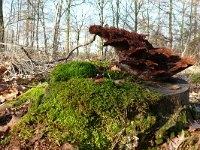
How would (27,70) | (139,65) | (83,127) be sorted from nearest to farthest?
(83,127) < (139,65) < (27,70)

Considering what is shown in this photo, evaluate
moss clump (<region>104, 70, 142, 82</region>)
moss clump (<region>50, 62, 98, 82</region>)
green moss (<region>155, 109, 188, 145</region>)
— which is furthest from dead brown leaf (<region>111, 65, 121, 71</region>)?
green moss (<region>155, 109, 188, 145</region>)

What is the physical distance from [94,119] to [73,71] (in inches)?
26.1

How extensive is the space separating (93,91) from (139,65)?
2.46 feet

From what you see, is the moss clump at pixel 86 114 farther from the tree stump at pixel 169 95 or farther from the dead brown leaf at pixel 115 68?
the dead brown leaf at pixel 115 68

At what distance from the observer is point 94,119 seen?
8.87 ft

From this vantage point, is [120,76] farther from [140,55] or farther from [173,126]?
[173,126]

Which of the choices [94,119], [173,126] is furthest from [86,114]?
[173,126]

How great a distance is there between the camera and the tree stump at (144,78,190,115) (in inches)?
117

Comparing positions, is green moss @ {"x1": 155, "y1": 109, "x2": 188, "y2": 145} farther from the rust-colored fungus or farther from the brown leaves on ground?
the brown leaves on ground

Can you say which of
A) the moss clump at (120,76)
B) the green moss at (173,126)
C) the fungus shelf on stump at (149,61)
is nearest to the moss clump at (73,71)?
the moss clump at (120,76)

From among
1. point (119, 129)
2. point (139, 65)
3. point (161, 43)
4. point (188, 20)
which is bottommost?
point (119, 129)

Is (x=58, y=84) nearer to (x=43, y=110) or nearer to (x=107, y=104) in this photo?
(x=43, y=110)

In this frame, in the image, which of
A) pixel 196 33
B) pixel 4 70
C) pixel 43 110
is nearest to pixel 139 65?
pixel 43 110

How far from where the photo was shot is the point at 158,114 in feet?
9.57
